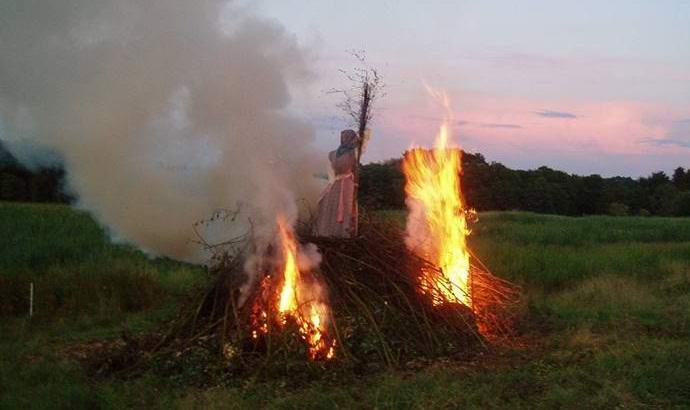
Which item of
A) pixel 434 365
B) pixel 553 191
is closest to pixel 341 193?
pixel 434 365

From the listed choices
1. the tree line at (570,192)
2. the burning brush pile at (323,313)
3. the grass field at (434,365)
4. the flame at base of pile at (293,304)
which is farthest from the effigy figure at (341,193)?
the tree line at (570,192)

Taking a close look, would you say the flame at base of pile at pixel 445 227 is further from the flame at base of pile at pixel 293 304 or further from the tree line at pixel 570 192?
the tree line at pixel 570 192

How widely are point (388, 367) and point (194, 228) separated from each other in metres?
2.57

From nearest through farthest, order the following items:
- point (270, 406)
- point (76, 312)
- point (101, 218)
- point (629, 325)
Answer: point (270, 406), point (101, 218), point (629, 325), point (76, 312)

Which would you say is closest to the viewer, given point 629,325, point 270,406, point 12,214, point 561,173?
point 270,406

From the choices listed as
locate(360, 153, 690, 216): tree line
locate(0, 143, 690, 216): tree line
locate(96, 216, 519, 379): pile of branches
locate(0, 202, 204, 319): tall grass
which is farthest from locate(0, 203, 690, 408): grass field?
locate(360, 153, 690, 216): tree line

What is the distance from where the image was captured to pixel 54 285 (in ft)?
39.7

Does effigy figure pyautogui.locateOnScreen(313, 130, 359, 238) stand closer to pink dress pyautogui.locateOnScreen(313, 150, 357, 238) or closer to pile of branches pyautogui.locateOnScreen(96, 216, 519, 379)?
pink dress pyautogui.locateOnScreen(313, 150, 357, 238)

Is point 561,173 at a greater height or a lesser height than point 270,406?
greater

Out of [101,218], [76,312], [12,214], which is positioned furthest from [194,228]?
[12,214]

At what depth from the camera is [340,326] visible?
25.2ft

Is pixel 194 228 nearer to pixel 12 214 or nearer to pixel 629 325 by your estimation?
pixel 629 325

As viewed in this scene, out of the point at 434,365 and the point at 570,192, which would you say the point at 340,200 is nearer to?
the point at 434,365

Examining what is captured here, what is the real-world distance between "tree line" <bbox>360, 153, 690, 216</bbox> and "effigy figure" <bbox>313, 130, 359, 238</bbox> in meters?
22.2
